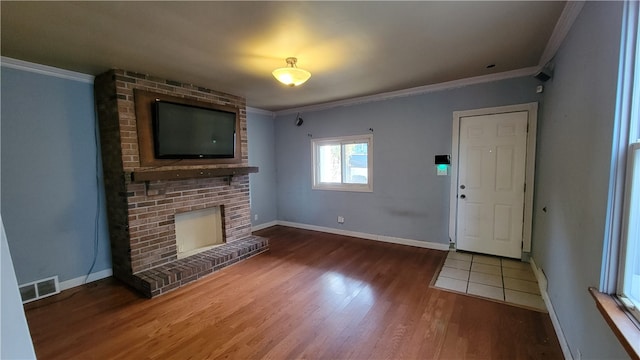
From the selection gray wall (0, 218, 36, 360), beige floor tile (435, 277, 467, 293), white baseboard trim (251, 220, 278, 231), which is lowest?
beige floor tile (435, 277, 467, 293)

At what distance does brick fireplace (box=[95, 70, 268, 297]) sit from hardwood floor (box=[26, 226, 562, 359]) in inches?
7.6

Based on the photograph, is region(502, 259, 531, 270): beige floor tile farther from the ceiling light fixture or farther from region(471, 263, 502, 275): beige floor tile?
the ceiling light fixture

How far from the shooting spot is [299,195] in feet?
17.9

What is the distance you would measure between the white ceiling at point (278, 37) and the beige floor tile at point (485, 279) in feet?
7.93

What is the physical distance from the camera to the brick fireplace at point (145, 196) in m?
2.93

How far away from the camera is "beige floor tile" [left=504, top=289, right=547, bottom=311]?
2.47 m

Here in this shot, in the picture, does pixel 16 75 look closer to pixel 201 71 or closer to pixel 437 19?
pixel 201 71

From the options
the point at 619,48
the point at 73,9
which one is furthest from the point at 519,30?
the point at 73,9

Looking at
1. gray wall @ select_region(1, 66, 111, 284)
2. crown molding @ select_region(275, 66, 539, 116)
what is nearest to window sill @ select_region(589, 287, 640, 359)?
crown molding @ select_region(275, 66, 539, 116)

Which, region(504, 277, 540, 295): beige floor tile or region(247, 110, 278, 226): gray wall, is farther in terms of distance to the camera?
region(247, 110, 278, 226): gray wall

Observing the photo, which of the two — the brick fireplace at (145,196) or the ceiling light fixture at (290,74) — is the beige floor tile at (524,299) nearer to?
the ceiling light fixture at (290,74)

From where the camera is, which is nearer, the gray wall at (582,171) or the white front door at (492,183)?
the gray wall at (582,171)

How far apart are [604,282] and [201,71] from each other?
12.1ft

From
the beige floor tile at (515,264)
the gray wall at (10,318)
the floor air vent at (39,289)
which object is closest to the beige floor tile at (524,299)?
the beige floor tile at (515,264)
